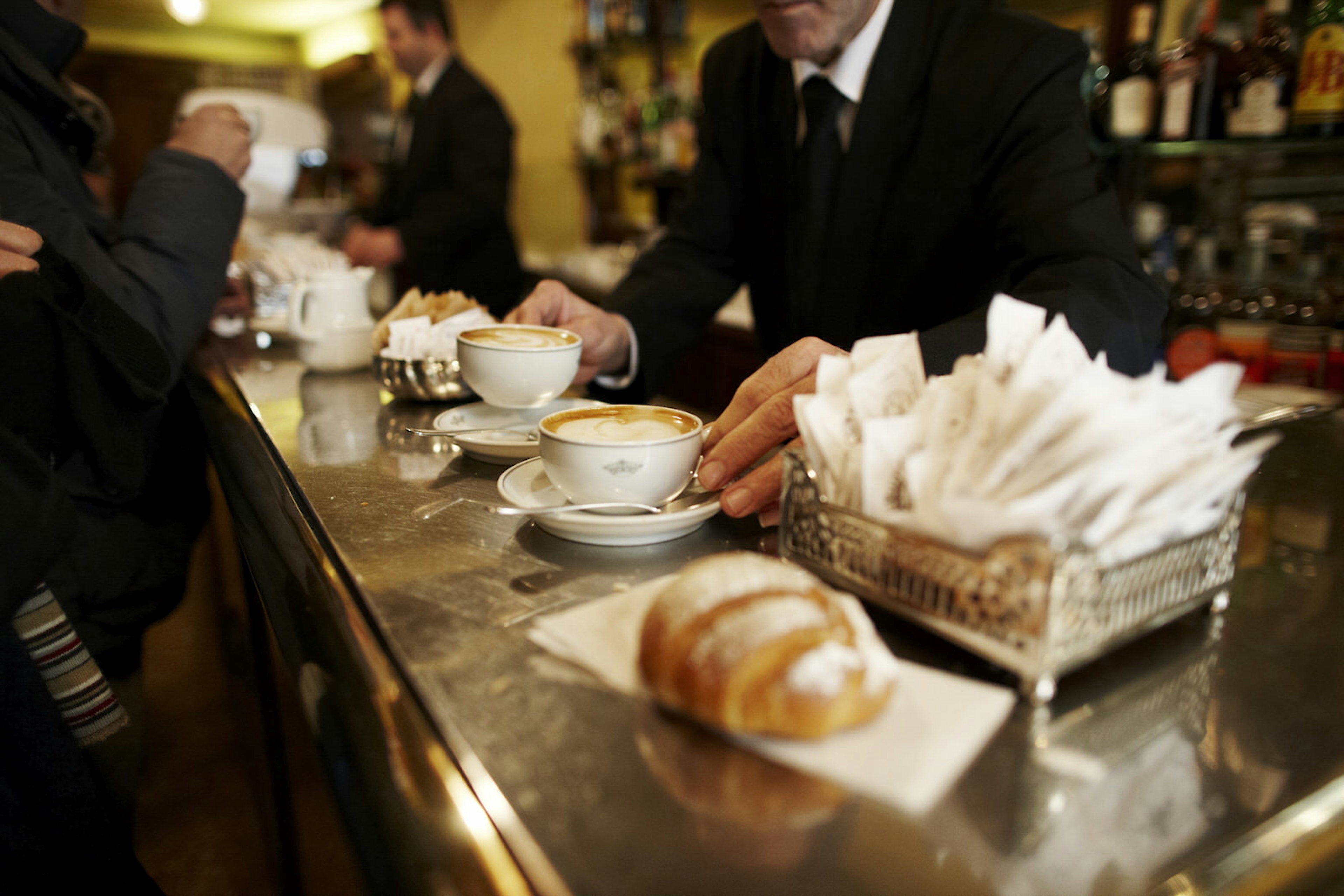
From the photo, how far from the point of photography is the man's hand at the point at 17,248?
0.85 meters

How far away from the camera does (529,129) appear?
5383 millimetres

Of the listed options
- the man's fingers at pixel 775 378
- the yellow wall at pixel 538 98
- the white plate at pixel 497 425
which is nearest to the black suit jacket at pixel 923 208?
the man's fingers at pixel 775 378

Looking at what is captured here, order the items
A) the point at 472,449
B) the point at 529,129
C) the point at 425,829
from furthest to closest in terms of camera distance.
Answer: the point at 529,129 → the point at 472,449 → the point at 425,829

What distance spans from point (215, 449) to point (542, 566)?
28.7 inches

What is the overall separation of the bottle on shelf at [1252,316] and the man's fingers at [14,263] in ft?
6.95

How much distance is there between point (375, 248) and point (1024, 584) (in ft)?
9.88

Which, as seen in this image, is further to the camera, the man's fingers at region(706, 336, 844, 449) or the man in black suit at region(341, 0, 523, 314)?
the man in black suit at region(341, 0, 523, 314)

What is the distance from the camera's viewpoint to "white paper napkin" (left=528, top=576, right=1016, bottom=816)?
1.29 ft

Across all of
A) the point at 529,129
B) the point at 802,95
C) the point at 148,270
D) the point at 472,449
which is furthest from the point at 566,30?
the point at 472,449

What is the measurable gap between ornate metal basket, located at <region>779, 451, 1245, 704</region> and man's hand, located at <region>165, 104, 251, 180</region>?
1.30 m

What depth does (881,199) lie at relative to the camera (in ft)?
4.89

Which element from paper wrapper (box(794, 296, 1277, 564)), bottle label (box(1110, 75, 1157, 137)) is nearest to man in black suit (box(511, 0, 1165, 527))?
paper wrapper (box(794, 296, 1277, 564))

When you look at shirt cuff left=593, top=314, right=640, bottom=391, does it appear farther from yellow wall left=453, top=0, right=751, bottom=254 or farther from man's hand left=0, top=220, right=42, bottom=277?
yellow wall left=453, top=0, right=751, bottom=254

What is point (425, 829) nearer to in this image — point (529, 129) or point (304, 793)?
point (304, 793)
